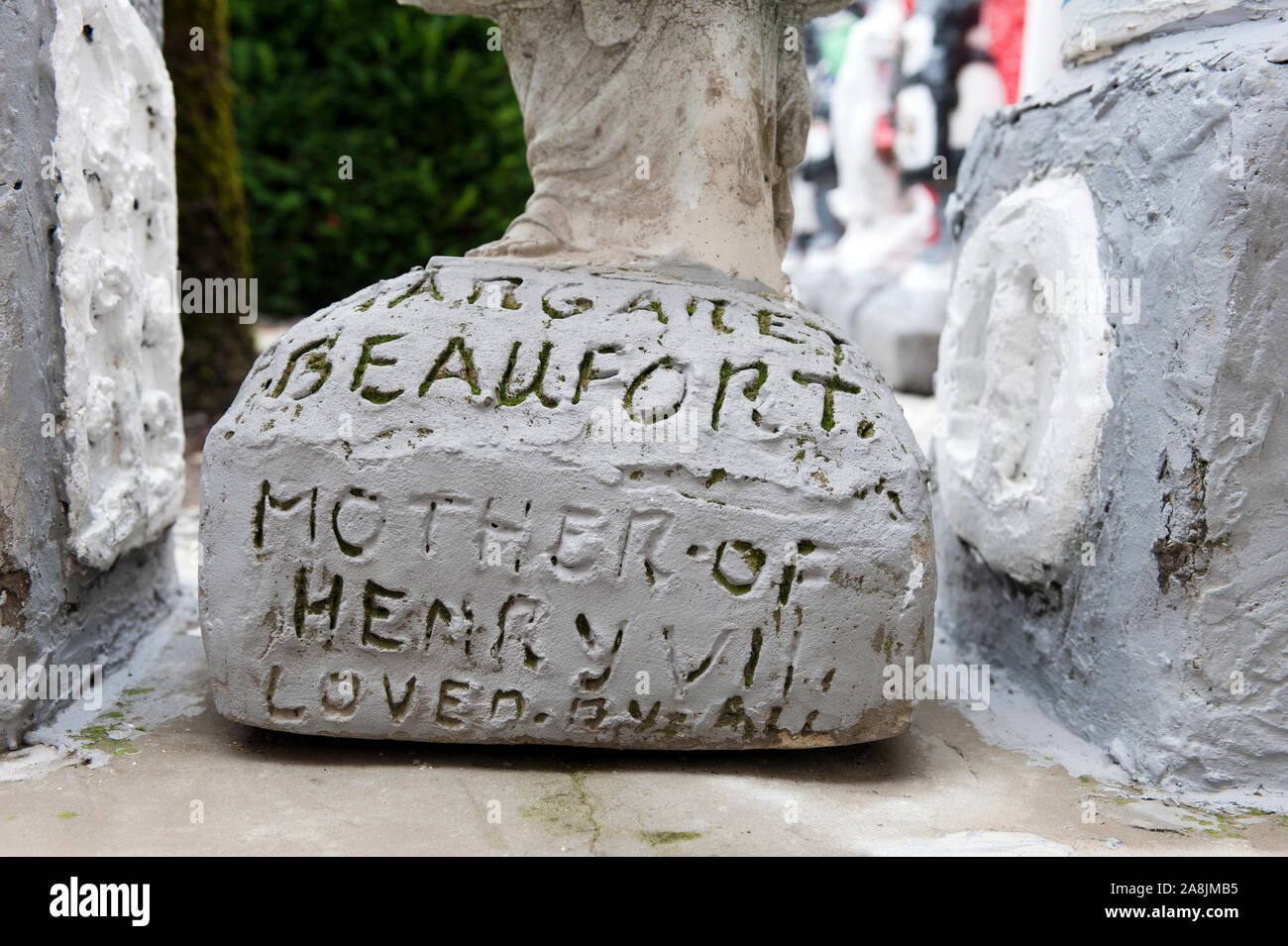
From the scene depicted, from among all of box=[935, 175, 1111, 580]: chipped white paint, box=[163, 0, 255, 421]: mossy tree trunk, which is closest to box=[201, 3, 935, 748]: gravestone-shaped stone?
box=[935, 175, 1111, 580]: chipped white paint

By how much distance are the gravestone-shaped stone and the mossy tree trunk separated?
12.8 feet

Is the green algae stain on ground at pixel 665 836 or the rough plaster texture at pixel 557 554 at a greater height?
the rough plaster texture at pixel 557 554

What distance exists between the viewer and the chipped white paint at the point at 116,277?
2.72m

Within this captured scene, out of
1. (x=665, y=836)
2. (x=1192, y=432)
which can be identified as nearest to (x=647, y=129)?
(x=1192, y=432)

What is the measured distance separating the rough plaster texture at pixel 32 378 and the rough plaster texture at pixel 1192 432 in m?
2.31

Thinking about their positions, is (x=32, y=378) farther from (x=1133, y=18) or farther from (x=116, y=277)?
(x=1133, y=18)

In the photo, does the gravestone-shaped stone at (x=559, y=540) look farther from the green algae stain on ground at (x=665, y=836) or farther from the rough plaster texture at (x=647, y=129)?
the rough plaster texture at (x=647, y=129)

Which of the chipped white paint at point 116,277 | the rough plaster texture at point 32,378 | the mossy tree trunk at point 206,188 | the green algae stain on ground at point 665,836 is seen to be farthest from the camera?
the mossy tree trunk at point 206,188

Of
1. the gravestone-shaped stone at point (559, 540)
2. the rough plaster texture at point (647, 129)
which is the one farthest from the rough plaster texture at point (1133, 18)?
the gravestone-shaped stone at point (559, 540)

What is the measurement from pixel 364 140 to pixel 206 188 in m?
2.65

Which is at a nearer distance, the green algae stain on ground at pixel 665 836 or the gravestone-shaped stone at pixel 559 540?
the green algae stain on ground at pixel 665 836

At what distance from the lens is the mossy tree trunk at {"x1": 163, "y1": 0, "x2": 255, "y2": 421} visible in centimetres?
602

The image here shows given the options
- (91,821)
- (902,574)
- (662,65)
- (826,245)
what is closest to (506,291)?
(662,65)

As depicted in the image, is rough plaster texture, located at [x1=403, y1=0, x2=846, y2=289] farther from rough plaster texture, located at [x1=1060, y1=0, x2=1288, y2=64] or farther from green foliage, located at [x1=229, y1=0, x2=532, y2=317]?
green foliage, located at [x1=229, y1=0, x2=532, y2=317]
